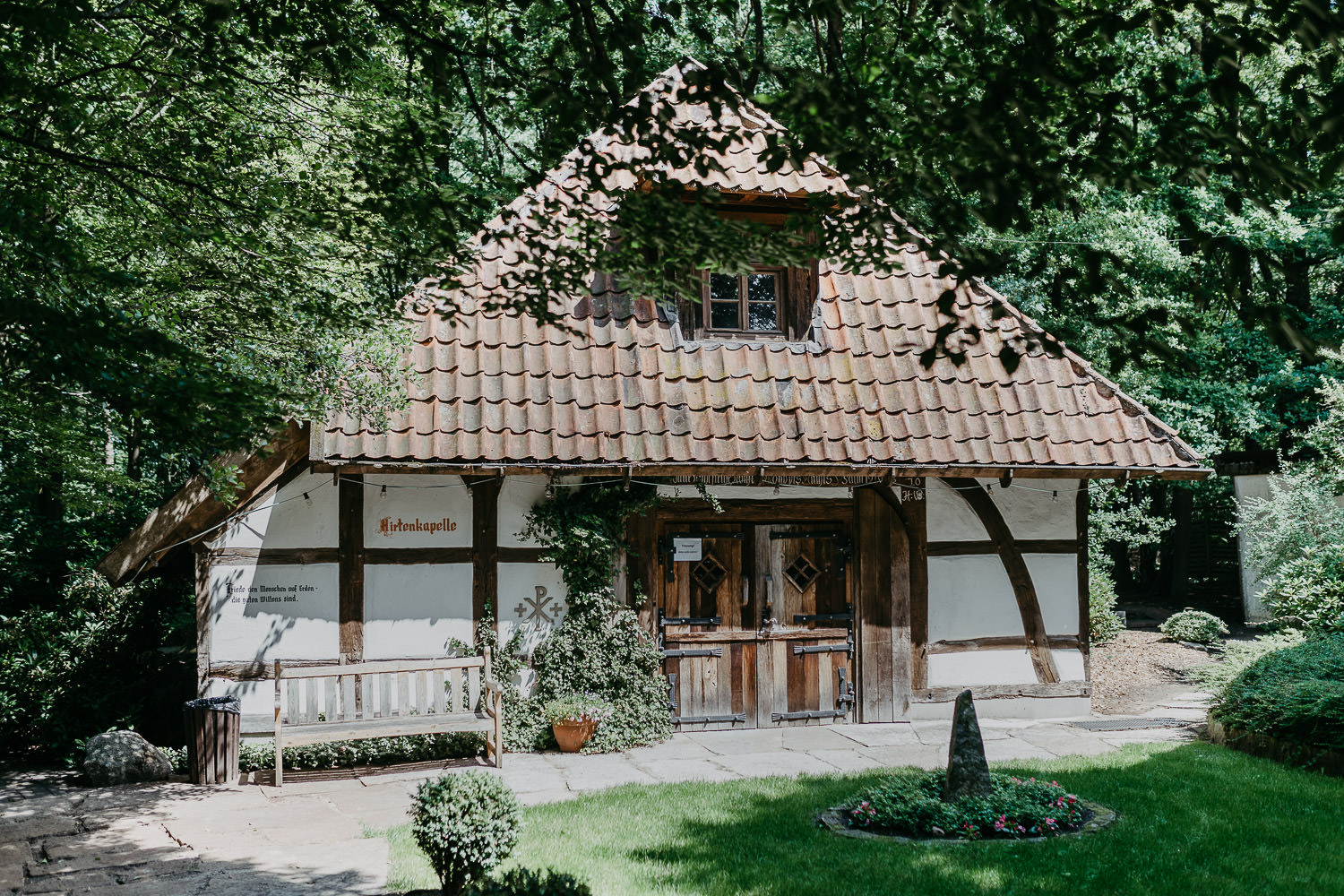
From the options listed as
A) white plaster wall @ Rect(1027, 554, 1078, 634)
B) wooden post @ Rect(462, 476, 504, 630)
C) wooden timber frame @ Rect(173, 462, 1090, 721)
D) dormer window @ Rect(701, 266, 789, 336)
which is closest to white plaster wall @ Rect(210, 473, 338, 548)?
wooden timber frame @ Rect(173, 462, 1090, 721)

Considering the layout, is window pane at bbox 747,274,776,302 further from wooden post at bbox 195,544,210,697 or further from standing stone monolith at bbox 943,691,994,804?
wooden post at bbox 195,544,210,697

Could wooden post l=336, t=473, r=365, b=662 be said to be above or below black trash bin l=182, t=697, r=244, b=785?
above

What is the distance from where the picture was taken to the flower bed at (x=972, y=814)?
661 centimetres

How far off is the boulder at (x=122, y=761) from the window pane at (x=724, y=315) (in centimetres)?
626

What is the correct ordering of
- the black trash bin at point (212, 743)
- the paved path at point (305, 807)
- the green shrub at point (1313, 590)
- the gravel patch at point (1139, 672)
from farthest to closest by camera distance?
the green shrub at point (1313, 590) < the gravel patch at point (1139, 672) < the black trash bin at point (212, 743) < the paved path at point (305, 807)

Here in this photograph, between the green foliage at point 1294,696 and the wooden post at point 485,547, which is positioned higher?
the wooden post at point 485,547

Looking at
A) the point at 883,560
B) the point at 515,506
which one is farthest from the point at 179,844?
the point at 883,560

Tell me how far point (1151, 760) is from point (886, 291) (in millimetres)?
5240

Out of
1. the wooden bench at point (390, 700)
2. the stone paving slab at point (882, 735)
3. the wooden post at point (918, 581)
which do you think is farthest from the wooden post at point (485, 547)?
the wooden post at point (918, 581)

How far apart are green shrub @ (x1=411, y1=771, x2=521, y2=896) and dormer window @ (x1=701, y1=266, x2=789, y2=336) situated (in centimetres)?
615

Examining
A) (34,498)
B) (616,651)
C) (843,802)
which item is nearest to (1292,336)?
(843,802)

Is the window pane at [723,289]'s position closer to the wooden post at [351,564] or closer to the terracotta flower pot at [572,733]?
the wooden post at [351,564]

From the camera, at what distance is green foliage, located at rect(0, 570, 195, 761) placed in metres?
9.77

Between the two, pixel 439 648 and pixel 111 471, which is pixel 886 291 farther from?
pixel 111 471
